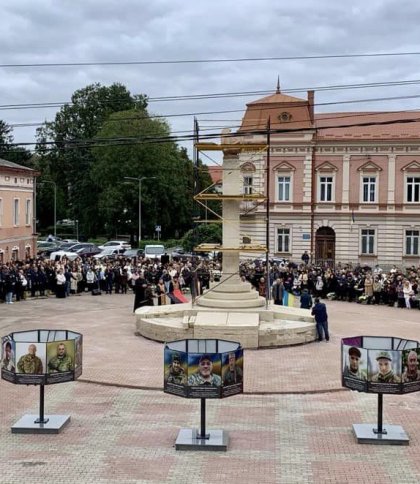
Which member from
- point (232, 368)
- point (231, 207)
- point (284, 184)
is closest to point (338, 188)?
point (284, 184)

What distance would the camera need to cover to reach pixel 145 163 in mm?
71188

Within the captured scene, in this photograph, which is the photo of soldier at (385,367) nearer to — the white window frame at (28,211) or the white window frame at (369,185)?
the white window frame at (369,185)

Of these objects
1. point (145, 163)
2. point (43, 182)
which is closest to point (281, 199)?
point (145, 163)

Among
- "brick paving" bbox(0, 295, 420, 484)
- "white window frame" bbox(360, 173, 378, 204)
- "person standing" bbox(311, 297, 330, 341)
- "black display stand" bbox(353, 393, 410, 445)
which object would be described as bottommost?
"brick paving" bbox(0, 295, 420, 484)

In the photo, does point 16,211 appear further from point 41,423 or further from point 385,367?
point 385,367

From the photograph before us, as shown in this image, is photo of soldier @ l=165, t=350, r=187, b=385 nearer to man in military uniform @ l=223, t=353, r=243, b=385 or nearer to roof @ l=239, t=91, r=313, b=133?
man in military uniform @ l=223, t=353, r=243, b=385

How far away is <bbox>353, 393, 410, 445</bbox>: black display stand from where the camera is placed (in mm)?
11977

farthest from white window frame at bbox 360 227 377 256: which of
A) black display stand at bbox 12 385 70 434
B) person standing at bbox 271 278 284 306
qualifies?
black display stand at bbox 12 385 70 434

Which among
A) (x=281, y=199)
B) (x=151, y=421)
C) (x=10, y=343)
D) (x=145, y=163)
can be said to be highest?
(x=145, y=163)

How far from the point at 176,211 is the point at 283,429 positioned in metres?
63.4

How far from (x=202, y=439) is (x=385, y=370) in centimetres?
325

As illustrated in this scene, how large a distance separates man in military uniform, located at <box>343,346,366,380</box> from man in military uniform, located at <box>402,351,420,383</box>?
69cm

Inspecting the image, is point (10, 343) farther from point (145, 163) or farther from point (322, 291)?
point (145, 163)

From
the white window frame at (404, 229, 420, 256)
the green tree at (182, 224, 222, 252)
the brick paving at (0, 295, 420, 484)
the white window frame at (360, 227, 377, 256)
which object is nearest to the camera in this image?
the brick paving at (0, 295, 420, 484)
